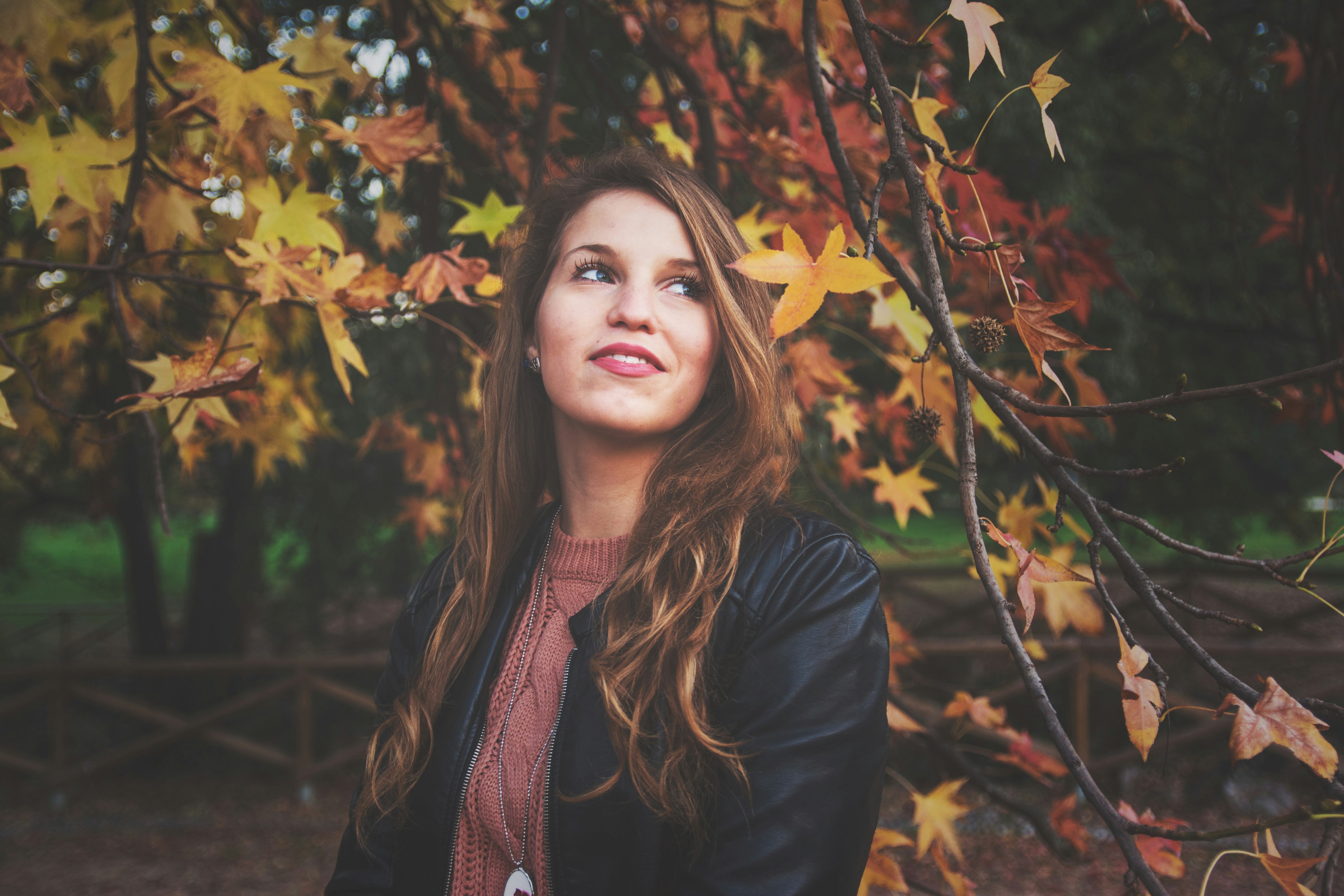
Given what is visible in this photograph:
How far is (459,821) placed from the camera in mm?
1220

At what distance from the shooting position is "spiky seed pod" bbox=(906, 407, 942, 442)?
1.11 m

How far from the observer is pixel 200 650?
23.9 feet

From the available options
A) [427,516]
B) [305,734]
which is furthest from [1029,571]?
[305,734]

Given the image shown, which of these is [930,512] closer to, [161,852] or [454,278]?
[454,278]

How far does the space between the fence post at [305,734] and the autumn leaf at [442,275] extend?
18.7 feet

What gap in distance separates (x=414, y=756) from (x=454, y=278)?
926mm

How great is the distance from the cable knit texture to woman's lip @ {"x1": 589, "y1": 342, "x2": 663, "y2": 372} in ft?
1.02

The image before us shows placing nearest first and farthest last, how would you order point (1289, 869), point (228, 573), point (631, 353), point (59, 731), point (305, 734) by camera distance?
point (1289, 869) < point (631, 353) < point (59, 731) < point (305, 734) < point (228, 573)

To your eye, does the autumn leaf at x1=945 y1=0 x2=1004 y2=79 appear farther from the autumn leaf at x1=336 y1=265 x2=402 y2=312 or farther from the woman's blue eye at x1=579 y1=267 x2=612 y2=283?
the autumn leaf at x1=336 y1=265 x2=402 y2=312

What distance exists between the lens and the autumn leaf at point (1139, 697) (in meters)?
0.84

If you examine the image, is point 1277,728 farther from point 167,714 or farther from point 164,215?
point 167,714

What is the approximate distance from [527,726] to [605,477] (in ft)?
1.40

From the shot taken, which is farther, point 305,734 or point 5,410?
point 305,734

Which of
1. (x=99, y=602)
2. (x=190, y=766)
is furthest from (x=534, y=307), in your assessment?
(x=99, y=602)
